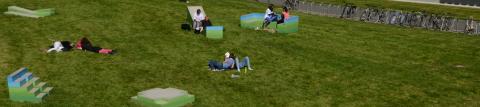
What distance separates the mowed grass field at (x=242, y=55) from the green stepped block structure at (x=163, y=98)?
42 cm

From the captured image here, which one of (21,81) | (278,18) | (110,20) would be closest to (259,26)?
(278,18)

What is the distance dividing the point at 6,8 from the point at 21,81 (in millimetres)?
16992

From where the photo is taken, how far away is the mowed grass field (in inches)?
728

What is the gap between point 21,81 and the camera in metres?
16.8

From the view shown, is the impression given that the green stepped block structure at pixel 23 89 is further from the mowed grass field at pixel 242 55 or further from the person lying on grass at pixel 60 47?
the person lying on grass at pixel 60 47

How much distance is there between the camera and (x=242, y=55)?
24.3 meters

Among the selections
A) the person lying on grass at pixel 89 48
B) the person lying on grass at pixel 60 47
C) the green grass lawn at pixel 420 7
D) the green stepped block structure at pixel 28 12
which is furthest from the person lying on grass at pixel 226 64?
the green grass lawn at pixel 420 7

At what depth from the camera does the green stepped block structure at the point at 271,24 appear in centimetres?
2936

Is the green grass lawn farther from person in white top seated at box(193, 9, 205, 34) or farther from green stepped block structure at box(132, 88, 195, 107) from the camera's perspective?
green stepped block structure at box(132, 88, 195, 107)

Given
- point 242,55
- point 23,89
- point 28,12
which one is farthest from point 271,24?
point 23,89

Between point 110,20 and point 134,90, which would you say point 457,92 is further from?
point 110,20

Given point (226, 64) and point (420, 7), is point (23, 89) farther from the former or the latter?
point (420, 7)

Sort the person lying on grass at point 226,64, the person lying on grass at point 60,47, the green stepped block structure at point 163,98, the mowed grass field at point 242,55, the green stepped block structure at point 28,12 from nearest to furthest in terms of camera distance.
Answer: the green stepped block structure at point 163,98, the mowed grass field at point 242,55, the person lying on grass at point 226,64, the person lying on grass at point 60,47, the green stepped block structure at point 28,12

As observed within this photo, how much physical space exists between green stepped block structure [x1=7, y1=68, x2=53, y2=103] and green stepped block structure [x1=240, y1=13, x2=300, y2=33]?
14.5 meters
